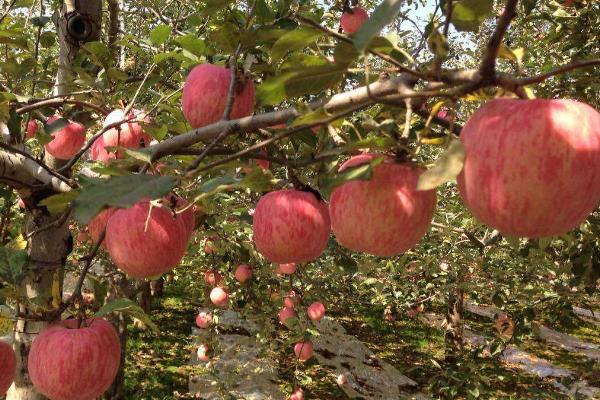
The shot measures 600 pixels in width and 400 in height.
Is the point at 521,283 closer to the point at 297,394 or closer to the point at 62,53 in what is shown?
the point at 297,394

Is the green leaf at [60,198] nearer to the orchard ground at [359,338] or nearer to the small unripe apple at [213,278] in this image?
the orchard ground at [359,338]

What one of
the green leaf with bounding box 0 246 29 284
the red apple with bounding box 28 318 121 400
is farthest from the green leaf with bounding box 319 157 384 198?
the green leaf with bounding box 0 246 29 284

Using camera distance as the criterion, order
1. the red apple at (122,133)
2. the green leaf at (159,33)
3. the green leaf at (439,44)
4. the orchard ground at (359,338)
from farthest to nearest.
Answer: the orchard ground at (359,338) < the red apple at (122,133) < the green leaf at (159,33) < the green leaf at (439,44)

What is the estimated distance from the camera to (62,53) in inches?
89.0

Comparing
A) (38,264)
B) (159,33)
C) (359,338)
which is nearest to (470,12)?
(159,33)

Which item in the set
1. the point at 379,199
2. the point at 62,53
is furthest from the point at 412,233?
the point at 62,53

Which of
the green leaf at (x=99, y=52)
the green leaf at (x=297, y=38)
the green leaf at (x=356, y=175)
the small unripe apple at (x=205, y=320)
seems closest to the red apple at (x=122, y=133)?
the green leaf at (x=99, y=52)

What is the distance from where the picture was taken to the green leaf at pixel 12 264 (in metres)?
1.43

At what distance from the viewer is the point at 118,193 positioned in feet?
2.43

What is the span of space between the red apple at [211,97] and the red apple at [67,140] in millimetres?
881

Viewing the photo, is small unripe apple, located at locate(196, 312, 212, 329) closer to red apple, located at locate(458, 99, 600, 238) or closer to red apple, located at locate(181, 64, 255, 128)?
red apple, located at locate(181, 64, 255, 128)

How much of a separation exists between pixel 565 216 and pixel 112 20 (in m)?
2.62

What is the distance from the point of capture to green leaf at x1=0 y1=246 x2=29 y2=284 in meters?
1.43

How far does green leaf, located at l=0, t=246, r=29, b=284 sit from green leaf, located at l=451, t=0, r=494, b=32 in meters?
1.31
